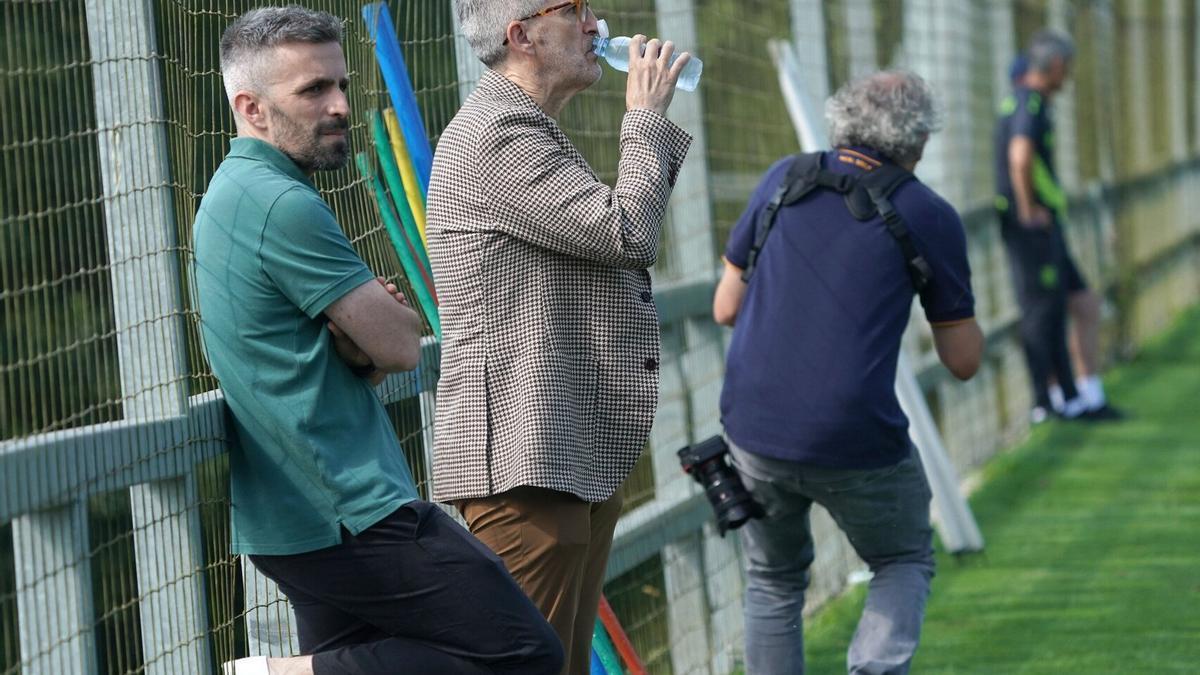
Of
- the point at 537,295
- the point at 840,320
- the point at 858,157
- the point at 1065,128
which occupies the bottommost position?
the point at 840,320

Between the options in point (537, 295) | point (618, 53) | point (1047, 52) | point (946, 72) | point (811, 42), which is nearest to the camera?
point (537, 295)

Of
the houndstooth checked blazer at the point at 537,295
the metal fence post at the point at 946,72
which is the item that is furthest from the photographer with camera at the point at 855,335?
the metal fence post at the point at 946,72

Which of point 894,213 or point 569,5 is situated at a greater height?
point 569,5

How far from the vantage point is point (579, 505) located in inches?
139

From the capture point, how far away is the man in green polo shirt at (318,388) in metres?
3.04

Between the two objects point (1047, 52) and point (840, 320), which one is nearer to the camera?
point (840, 320)

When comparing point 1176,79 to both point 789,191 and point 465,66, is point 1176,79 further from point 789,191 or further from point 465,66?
point 465,66

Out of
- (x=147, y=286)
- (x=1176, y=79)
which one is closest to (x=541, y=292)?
(x=147, y=286)

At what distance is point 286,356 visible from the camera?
3062 mm

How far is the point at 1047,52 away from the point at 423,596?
8.06m

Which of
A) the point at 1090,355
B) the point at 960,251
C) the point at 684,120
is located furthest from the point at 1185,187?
the point at 960,251

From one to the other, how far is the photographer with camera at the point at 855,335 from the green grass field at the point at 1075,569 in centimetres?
124

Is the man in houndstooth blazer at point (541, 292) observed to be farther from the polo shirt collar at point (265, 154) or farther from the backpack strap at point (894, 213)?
the backpack strap at point (894, 213)

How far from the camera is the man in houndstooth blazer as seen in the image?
11.2 ft
